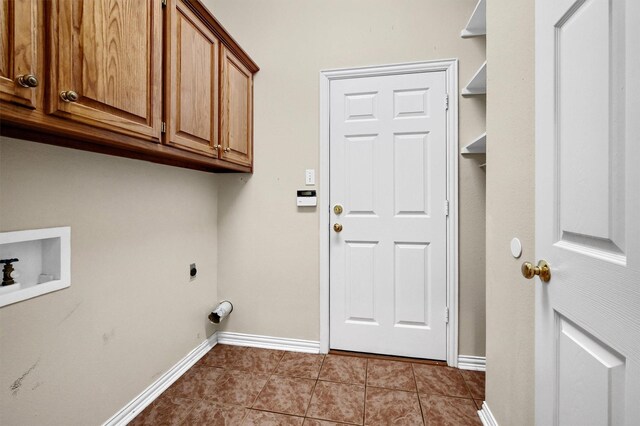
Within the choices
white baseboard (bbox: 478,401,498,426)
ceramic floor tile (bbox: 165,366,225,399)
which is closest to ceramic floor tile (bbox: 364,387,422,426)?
white baseboard (bbox: 478,401,498,426)

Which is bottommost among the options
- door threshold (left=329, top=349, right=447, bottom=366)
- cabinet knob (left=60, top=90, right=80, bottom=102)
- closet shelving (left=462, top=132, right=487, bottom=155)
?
door threshold (left=329, top=349, right=447, bottom=366)

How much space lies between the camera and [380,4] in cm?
192

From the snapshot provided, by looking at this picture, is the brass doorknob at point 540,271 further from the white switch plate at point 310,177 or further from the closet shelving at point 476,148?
the white switch plate at point 310,177

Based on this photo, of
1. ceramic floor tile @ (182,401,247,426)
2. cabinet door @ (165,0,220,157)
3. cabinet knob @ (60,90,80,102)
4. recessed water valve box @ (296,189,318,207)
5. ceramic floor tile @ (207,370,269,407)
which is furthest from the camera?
recessed water valve box @ (296,189,318,207)

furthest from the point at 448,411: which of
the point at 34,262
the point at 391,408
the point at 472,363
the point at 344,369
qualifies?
the point at 34,262

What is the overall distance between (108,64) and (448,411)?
7.08 ft

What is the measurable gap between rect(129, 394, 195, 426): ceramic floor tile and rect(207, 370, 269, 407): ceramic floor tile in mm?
134

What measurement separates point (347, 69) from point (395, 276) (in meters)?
1.52

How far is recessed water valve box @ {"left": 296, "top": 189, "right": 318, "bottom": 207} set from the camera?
2.01 meters

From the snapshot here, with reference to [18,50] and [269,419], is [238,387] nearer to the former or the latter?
[269,419]

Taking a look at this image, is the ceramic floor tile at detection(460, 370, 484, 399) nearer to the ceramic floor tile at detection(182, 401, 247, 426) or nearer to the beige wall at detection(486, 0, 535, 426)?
the beige wall at detection(486, 0, 535, 426)

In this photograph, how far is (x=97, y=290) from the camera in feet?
4.06

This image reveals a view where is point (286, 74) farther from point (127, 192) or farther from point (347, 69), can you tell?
point (127, 192)

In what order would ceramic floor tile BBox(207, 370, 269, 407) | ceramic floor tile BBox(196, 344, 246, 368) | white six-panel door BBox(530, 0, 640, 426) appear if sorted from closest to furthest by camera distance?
white six-panel door BBox(530, 0, 640, 426) < ceramic floor tile BBox(207, 370, 269, 407) < ceramic floor tile BBox(196, 344, 246, 368)
